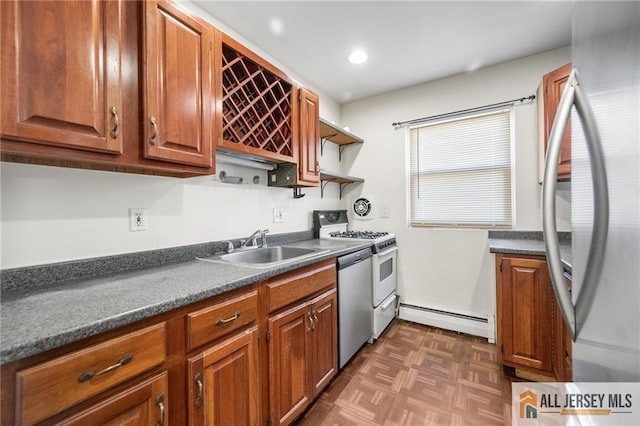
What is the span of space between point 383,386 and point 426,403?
28 cm

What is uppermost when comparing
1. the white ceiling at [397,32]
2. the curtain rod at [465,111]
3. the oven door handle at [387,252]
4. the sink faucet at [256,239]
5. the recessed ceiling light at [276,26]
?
the recessed ceiling light at [276,26]

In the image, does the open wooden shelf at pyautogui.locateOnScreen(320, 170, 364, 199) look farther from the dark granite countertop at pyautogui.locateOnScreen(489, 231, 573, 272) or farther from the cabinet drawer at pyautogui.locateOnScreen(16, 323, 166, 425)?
the cabinet drawer at pyautogui.locateOnScreen(16, 323, 166, 425)

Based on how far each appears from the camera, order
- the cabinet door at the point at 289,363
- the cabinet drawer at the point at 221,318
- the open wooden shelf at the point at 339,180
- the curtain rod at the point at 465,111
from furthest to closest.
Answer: the open wooden shelf at the point at 339,180
the curtain rod at the point at 465,111
the cabinet door at the point at 289,363
the cabinet drawer at the point at 221,318

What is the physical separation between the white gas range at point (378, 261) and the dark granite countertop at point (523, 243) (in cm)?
88

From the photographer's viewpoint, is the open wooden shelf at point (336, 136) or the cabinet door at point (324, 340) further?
the open wooden shelf at point (336, 136)

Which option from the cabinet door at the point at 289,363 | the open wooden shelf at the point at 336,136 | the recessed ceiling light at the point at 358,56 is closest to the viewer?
the cabinet door at the point at 289,363

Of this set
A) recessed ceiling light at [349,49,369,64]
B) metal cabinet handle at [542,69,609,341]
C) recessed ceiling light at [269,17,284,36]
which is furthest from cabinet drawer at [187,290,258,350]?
recessed ceiling light at [349,49,369,64]

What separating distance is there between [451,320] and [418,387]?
1.06 meters

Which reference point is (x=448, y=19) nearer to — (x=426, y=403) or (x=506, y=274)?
(x=506, y=274)

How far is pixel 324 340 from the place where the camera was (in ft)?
5.45

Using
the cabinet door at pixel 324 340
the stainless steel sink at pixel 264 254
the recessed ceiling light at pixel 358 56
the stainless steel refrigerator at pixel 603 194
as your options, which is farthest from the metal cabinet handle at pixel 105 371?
the recessed ceiling light at pixel 358 56

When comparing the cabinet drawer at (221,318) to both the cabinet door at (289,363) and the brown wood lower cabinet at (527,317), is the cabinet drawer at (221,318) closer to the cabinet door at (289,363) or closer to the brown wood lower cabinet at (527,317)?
the cabinet door at (289,363)

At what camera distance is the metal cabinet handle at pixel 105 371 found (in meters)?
0.68

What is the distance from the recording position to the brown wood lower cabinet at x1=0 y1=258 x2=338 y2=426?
2.09 feet
